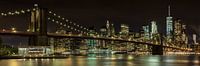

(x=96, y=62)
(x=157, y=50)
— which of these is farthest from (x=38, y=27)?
(x=157, y=50)

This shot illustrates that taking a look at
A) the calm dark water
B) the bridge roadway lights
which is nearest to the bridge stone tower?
the calm dark water

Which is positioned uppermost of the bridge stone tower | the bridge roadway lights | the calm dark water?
the bridge stone tower

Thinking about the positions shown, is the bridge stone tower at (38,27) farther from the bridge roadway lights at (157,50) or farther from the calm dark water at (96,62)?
the bridge roadway lights at (157,50)

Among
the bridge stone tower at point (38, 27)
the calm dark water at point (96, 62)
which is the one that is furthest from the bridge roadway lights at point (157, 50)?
the calm dark water at point (96, 62)

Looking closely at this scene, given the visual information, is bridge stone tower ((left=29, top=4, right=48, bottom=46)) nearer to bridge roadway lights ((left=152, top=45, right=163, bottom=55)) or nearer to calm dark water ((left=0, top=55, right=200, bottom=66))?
calm dark water ((left=0, top=55, right=200, bottom=66))

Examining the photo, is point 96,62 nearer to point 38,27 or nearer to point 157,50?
point 38,27

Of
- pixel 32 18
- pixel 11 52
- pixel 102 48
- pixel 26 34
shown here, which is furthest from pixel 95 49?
pixel 26 34

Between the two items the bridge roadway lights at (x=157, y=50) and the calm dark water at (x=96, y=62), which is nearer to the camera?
the calm dark water at (x=96, y=62)

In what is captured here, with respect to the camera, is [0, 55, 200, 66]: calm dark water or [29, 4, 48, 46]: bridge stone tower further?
[29, 4, 48, 46]: bridge stone tower

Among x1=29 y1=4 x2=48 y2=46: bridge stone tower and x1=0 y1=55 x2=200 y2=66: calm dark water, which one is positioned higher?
x1=29 y1=4 x2=48 y2=46: bridge stone tower
